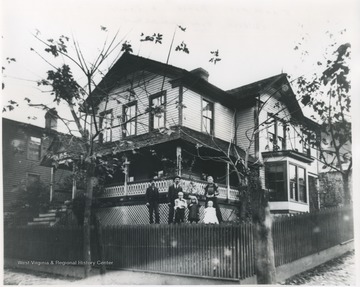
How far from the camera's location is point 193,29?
28.6 feet

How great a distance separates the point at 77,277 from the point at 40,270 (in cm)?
96

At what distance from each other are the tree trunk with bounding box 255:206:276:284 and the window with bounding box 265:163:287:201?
962 centimetres

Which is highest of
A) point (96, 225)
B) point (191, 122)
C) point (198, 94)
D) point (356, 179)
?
point (198, 94)

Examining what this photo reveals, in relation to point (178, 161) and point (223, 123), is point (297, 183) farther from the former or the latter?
point (178, 161)

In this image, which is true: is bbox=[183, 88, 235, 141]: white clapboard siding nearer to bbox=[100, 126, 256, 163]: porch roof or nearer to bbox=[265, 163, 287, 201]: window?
bbox=[100, 126, 256, 163]: porch roof

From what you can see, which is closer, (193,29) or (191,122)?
(193,29)

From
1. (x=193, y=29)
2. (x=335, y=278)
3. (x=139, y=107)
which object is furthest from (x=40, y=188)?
(x=335, y=278)

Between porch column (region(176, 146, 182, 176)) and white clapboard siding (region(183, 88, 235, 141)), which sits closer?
porch column (region(176, 146, 182, 176))

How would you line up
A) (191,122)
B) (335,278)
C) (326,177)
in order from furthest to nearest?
(326,177)
(191,122)
(335,278)

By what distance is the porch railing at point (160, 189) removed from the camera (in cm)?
1418

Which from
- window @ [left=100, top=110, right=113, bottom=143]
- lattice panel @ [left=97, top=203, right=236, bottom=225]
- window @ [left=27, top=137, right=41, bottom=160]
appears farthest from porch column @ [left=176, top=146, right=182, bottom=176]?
window @ [left=27, top=137, right=41, bottom=160]

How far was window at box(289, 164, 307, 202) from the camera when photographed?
58.1ft

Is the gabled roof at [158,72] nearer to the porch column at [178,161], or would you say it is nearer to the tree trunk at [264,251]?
the porch column at [178,161]

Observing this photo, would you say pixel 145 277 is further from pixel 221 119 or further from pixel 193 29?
pixel 221 119
